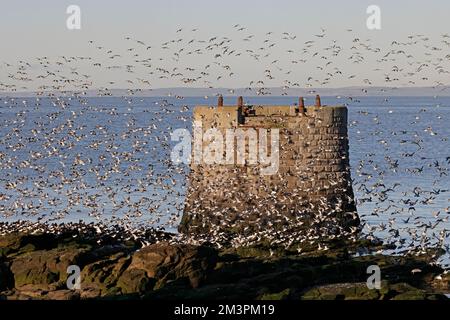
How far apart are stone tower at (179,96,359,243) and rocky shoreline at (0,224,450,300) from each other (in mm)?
3450

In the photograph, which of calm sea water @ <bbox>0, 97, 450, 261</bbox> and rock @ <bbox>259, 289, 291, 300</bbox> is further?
calm sea water @ <bbox>0, 97, 450, 261</bbox>

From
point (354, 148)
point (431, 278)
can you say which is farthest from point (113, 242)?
point (354, 148)

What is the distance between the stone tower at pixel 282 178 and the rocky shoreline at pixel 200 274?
11.3 ft

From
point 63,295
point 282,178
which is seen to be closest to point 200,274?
point 63,295

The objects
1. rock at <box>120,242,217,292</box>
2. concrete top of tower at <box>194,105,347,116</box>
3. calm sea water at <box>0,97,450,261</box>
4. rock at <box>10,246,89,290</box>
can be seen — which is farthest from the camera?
calm sea water at <box>0,97,450,261</box>

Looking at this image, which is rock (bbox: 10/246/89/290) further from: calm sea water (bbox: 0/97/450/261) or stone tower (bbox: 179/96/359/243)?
stone tower (bbox: 179/96/359/243)

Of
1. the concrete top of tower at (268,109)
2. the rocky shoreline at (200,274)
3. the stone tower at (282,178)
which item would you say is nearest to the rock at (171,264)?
the rocky shoreline at (200,274)

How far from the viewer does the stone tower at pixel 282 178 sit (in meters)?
40.8

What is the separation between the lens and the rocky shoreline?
97.8 ft

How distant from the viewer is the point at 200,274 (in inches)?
1241

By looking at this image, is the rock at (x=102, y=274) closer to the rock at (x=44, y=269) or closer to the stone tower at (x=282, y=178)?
the rock at (x=44, y=269)

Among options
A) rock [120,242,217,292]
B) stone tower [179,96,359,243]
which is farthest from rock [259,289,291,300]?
stone tower [179,96,359,243]

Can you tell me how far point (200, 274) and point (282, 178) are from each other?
10128 millimetres

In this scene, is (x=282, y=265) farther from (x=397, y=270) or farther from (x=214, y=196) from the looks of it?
(x=214, y=196)
